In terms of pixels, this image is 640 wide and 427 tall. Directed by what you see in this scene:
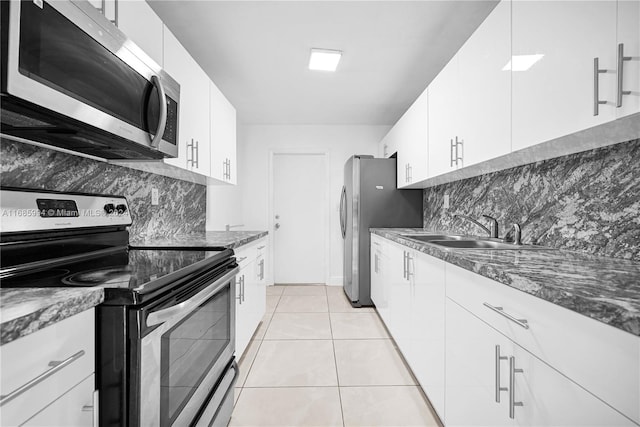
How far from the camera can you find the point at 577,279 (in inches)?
32.5

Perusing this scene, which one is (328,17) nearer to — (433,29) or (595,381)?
(433,29)

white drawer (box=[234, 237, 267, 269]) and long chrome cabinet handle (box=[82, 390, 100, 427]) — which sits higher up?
white drawer (box=[234, 237, 267, 269])

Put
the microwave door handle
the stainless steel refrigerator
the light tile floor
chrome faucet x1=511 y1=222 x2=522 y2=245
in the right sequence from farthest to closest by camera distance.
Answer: the stainless steel refrigerator
chrome faucet x1=511 y1=222 x2=522 y2=245
the light tile floor
the microwave door handle

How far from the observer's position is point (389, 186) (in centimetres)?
368

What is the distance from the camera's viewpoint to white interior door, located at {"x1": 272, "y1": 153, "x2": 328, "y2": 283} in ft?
15.7

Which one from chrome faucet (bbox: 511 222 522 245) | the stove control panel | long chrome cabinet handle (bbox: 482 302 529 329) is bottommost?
long chrome cabinet handle (bbox: 482 302 529 329)

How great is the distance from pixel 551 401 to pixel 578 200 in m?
1.05

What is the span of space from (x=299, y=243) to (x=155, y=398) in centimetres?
394

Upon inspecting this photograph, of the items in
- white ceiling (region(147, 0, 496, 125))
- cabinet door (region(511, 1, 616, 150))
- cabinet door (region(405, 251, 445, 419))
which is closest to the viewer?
cabinet door (region(511, 1, 616, 150))

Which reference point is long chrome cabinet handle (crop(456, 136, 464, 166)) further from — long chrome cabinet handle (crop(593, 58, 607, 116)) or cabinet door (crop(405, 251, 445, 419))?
long chrome cabinet handle (crop(593, 58, 607, 116))

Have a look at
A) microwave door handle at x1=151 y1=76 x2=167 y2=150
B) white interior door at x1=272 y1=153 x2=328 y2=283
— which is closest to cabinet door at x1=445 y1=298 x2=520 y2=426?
microwave door handle at x1=151 y1=76 x2=167 y2=150

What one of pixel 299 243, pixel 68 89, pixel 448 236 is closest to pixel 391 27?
pixel 448 236

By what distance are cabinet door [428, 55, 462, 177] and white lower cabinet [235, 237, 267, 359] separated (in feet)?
5.02

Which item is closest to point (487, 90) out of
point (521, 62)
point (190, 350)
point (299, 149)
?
point (521, 62)
